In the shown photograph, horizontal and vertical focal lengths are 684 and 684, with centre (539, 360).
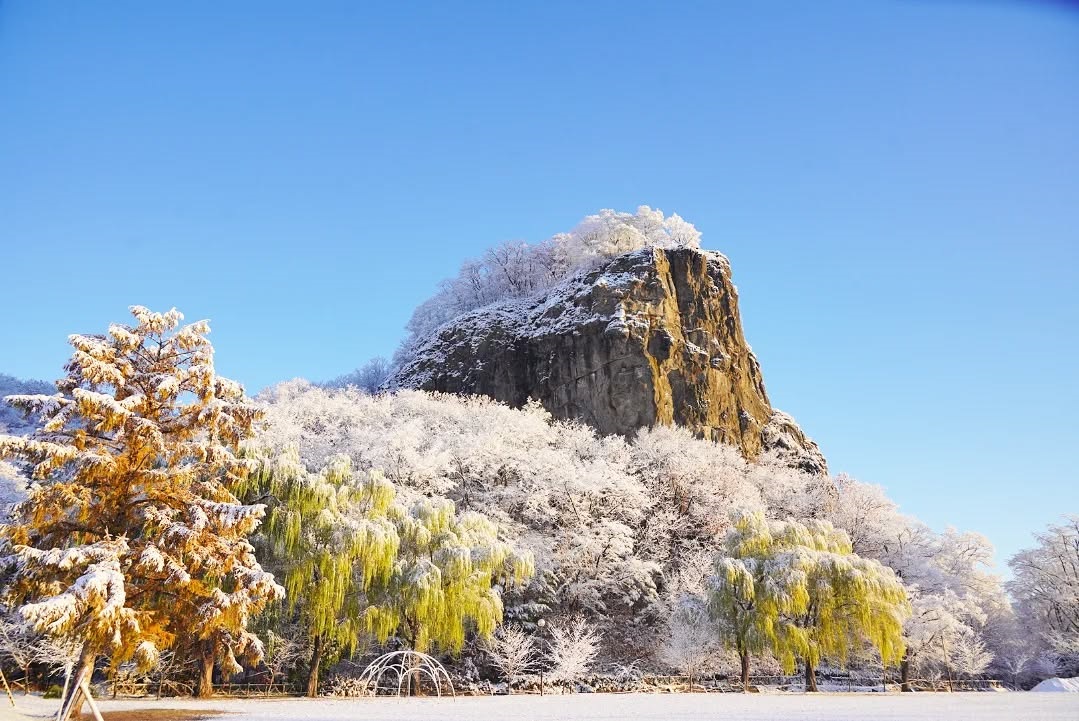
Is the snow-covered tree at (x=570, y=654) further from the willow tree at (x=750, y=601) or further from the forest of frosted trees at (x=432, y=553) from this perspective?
the willow tree at (x=750, y=601)

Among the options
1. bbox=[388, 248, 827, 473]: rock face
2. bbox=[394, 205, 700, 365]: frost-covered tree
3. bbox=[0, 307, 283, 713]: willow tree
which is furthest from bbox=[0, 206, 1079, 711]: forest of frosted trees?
bbox=[394, 205, 700, 365]: frost-covered tree

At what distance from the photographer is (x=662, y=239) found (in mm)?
70625

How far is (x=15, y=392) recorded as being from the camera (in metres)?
64.7

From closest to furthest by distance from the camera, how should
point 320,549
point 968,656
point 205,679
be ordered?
point 205,679 → point 320,549 → point 968,656

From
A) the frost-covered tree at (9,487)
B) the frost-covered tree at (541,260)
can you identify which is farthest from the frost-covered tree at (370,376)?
the frost-covered tree at (9,487)

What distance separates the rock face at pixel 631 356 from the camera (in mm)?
54438

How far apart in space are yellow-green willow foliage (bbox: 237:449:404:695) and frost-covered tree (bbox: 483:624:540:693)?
528 centimetres

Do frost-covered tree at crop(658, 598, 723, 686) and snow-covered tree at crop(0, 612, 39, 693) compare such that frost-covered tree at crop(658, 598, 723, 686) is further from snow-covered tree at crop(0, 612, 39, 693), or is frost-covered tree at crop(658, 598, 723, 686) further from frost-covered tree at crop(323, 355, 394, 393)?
frost-covered tree at crop(323, 355, 394, 393)

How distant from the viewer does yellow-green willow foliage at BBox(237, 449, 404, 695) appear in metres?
21.8

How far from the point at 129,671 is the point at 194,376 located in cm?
1140

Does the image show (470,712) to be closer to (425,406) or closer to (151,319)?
(151,319)

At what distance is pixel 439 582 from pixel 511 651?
17.3 ft

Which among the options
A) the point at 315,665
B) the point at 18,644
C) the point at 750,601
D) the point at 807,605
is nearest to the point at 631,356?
the point at 750,601

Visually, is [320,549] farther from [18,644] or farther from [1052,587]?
[1052,587]
